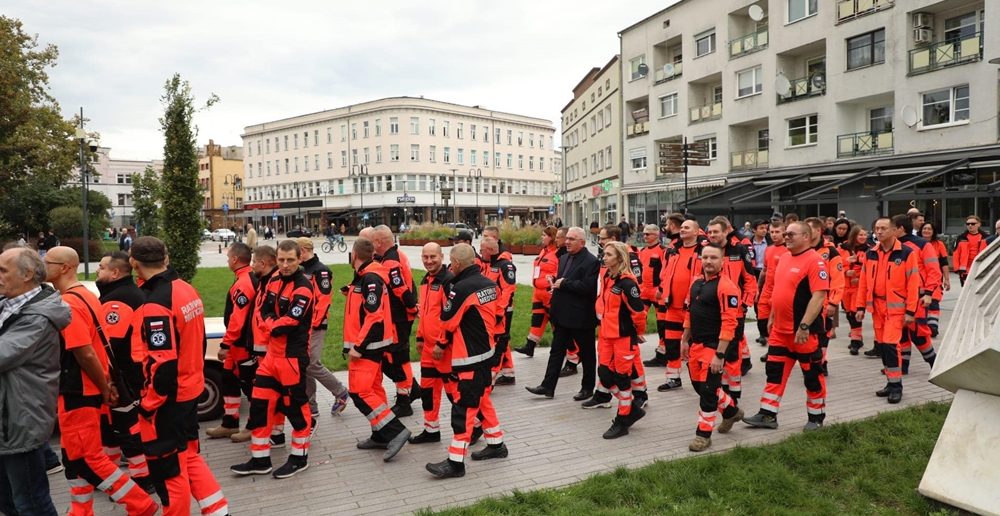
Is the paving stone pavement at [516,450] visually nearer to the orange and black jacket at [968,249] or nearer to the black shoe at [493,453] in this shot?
the black shoe at [493,453]

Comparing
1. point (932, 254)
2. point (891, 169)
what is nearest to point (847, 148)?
point (891, 169)

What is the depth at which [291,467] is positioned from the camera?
215 inches

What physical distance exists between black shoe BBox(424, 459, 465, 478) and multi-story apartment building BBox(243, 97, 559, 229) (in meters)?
67.4

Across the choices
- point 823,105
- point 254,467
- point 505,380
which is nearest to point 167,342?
point 254,467

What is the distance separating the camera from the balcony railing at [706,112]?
34.2m

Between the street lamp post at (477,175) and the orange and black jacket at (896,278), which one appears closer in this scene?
the orange and black jacket at (896,278)

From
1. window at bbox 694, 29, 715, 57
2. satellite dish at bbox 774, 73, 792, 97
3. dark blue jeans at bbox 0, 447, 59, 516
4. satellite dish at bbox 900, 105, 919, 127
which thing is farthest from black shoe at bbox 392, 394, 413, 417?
window at bbox 694, 29, 715, 57

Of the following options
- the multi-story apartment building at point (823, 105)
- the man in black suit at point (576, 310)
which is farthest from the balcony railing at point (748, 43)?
the man in black suit at point (576, 310)

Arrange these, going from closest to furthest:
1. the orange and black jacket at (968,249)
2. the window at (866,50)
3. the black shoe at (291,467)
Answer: the black shoe at (291,467)
the orange and black jacket at (968,249)
the window at (866,50)

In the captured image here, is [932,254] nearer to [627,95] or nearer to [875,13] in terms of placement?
[875,13]

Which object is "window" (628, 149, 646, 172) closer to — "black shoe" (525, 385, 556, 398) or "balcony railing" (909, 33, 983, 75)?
"balcony railing" (909, 33, 983, 75)

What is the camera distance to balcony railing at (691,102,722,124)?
34250 mm

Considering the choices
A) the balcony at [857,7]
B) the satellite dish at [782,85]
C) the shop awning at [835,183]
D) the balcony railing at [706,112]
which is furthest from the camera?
the balcony railing at [706,112]

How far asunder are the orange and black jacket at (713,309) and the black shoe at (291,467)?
12.1 ft
